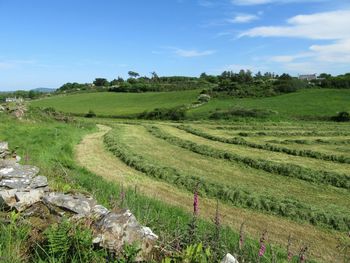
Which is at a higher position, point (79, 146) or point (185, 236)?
point (185, 236)

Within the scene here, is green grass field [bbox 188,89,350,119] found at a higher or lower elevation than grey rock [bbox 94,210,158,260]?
lower

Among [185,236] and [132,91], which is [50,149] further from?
[132,91]

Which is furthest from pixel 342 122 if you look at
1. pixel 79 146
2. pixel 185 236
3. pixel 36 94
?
pixel 36 94

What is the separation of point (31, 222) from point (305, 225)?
6.98 m

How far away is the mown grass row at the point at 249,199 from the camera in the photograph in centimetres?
989

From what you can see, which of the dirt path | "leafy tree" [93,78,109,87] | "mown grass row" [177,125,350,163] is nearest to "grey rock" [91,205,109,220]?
the dirt path

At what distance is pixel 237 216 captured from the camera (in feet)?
34.4

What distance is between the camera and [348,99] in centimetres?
4775

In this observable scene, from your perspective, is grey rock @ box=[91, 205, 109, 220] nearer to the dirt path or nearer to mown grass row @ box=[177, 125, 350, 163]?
the dirt path

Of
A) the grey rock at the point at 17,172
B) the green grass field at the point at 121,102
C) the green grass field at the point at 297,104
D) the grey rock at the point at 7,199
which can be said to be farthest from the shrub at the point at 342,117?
the grey rock at the point at 7,199

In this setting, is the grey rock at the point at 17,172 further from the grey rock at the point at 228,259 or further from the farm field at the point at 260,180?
the farm field at the point at 260,180

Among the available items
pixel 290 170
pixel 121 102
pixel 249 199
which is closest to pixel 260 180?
pixel 290 170

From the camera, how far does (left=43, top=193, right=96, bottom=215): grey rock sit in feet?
16.5

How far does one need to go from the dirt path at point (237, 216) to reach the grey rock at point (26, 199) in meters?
2.70
